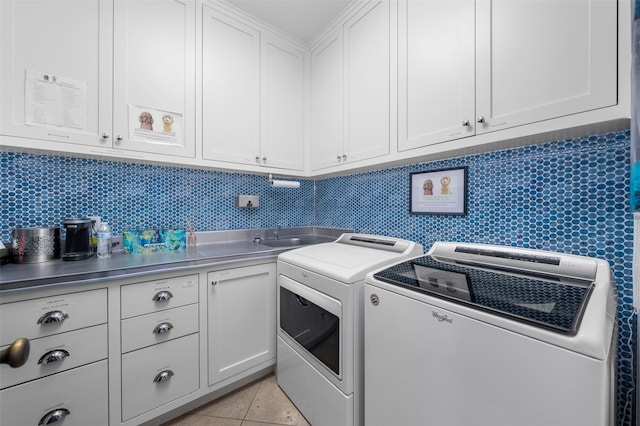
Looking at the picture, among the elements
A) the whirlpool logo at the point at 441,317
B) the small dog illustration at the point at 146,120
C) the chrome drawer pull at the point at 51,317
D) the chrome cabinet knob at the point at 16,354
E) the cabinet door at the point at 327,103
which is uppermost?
the cabinet door at the point at 327,103

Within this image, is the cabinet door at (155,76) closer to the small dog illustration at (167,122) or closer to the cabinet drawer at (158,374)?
the small dog illustration at (167,122)

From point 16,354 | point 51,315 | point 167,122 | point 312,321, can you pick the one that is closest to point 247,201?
point 167,122

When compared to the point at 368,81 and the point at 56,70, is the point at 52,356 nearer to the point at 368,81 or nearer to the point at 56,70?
the point at 56,70

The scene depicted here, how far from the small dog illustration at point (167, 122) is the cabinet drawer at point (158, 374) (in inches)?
49.7

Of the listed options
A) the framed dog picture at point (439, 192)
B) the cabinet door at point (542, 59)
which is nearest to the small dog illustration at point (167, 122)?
the framed dog picture at point (439, 192)

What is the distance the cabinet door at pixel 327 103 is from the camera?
188cm

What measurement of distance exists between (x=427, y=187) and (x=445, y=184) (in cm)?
12

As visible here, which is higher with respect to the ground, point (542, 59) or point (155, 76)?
point (155, 76)

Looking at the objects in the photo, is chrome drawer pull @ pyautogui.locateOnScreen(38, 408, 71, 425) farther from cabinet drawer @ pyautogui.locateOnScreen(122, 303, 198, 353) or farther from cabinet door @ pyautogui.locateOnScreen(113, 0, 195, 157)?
cabinet door @ pyautogui.locateOnScreen(113, 0, 195, 157)

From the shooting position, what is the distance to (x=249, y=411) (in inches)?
58.5

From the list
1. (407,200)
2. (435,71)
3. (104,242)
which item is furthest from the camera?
(407,200)

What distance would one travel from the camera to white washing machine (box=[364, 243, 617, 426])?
23.0 inches

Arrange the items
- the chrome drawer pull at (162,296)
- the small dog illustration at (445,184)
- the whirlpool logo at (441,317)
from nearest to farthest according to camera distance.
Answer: the whirlpool logo at (441,317)
the chrome drawer pull at (162,296)
the small dog illustration at (445,184)

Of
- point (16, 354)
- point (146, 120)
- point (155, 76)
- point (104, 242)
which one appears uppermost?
point (155, 76)
